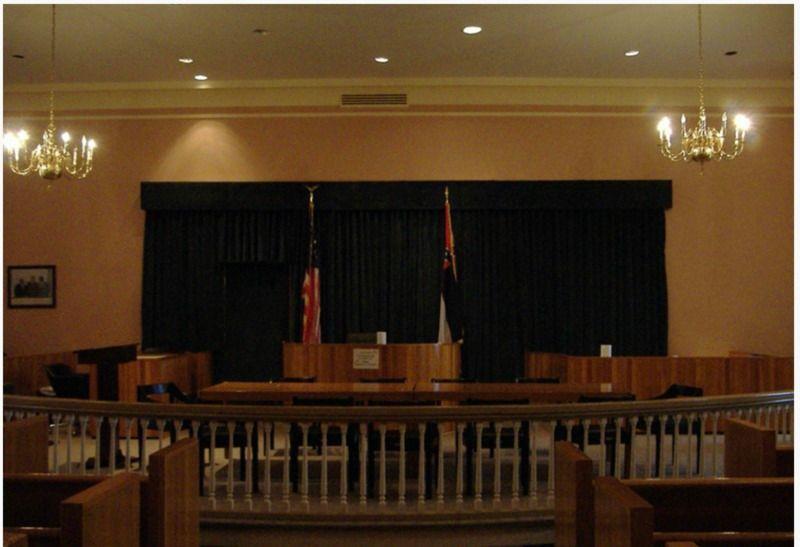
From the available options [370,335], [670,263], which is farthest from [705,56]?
[370,335]

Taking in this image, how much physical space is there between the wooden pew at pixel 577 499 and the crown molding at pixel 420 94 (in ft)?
29.0

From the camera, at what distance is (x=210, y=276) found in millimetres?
11773

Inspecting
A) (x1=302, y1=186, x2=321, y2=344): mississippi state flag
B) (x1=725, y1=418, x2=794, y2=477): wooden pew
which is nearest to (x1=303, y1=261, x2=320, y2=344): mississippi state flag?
(x1=302, y1=186, x2=321, y2=344): mississippi state flag

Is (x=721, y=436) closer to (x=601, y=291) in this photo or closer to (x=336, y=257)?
(x=601, y=291)

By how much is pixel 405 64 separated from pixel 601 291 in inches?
165

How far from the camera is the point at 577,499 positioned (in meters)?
3.07

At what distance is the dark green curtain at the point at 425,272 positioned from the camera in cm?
1165

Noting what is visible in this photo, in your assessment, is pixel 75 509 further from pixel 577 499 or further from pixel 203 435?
pixel 203 435

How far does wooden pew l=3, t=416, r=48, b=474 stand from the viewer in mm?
3773

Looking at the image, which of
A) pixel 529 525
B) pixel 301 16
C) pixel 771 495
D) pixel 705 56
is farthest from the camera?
pixel 705 56

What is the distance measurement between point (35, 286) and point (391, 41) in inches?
243

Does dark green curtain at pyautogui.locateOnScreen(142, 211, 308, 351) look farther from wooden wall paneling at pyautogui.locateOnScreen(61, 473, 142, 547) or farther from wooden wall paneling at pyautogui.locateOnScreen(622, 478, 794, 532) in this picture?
wooden wall paneling at pyautogui.locateOnScreen(622, 478, 794, 532)

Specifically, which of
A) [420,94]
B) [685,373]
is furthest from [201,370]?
[685,373]

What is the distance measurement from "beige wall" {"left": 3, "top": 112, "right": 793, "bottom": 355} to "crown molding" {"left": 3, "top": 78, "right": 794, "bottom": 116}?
0.64ft
